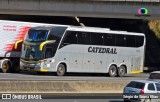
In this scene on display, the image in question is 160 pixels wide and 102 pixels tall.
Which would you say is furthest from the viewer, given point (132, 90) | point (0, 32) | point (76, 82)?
point (0, 32)

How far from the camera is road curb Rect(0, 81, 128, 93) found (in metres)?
32.0

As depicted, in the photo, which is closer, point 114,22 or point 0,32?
point 0,32

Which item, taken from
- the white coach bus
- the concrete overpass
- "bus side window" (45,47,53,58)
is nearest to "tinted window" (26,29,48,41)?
the white coach bus

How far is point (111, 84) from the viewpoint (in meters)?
36.2

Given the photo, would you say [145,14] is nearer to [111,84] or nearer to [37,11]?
[37,11]

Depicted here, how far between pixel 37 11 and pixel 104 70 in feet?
56.1

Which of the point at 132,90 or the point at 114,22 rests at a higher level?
the point at 114,22

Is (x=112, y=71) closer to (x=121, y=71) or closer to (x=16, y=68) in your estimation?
(x=121, y=71)

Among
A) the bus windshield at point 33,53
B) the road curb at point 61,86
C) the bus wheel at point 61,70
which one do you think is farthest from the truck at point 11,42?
the road curb at point 61,86

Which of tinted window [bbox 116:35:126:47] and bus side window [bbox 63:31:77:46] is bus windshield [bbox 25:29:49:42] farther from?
tinted window [bbox 116:35:126:47]

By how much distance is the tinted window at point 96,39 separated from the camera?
46.9m

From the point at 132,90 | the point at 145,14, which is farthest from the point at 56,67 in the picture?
the point at 145,14

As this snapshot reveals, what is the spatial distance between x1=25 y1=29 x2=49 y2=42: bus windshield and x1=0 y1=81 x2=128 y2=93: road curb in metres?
9.42

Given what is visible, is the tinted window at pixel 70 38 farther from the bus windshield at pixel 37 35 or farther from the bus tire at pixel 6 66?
the bus tire at pixel 6 66
